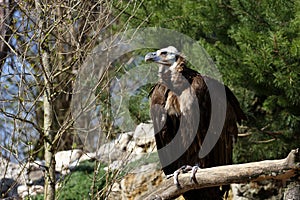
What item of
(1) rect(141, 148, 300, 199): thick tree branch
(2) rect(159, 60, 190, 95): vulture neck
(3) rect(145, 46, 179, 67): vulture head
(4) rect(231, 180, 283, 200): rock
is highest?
(3) rect(145, 46, 179, 67): vulture head

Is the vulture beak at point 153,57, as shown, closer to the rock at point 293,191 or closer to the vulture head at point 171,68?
the vulture head at point 171,68

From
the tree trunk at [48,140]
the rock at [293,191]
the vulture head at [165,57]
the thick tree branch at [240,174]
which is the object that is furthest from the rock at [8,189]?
the rock at [293,191]

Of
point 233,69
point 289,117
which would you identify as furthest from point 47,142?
point 289,117

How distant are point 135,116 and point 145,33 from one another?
865mm

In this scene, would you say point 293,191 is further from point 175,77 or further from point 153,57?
point 153,57

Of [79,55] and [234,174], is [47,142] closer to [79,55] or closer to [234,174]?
[79,55]

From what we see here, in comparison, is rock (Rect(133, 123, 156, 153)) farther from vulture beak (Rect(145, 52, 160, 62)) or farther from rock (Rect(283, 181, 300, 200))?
rock (Rect(283, 181, 300, 200))

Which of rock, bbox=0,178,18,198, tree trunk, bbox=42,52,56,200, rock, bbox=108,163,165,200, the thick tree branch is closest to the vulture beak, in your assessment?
tree trunk, bbox=42,52,56,200

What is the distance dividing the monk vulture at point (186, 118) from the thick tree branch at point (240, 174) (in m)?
0.69

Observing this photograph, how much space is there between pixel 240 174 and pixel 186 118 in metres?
1.07

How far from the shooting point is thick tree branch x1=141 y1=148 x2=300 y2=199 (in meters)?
3.38

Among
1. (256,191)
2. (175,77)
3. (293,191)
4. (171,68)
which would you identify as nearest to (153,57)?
(171,68)

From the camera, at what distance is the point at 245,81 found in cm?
579

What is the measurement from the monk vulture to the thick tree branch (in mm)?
687
